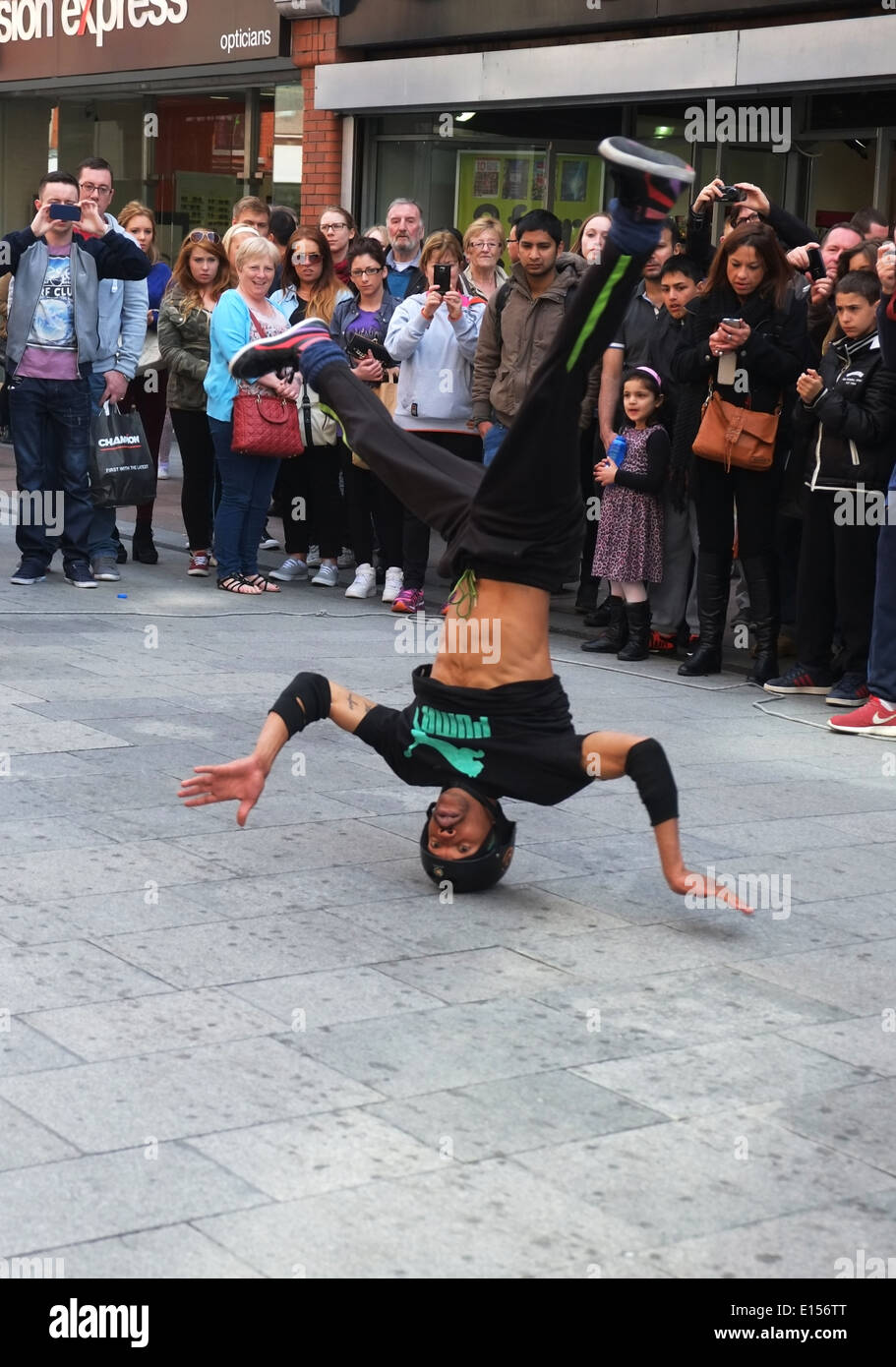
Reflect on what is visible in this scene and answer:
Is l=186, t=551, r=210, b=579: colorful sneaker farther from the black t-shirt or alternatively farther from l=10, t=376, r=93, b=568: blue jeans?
the black t-shirt

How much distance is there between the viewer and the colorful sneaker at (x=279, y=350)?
6.41 metres

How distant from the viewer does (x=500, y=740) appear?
17.6ft

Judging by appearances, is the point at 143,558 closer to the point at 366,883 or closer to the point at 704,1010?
the point at 366,883

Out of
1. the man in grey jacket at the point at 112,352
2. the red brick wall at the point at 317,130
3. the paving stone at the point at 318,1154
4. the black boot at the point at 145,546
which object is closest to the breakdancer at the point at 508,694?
the paving stone at the point at 318,1154

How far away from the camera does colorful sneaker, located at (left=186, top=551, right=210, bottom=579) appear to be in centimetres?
1130

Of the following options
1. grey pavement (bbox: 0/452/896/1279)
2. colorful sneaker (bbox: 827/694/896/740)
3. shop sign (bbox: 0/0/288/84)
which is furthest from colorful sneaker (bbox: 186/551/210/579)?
shop sign (bbox: 0/0/288/84)

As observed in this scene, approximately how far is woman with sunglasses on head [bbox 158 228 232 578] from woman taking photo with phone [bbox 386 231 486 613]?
4.05 ft

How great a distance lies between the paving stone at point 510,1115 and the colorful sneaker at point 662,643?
565 cm

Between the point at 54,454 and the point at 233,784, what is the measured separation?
5.77m
